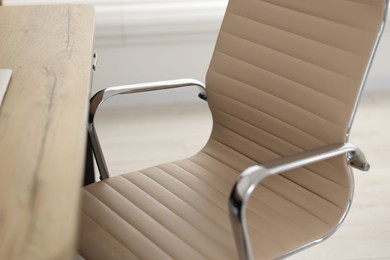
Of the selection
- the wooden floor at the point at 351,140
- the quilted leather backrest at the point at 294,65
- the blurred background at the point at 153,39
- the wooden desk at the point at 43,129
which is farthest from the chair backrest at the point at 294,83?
the blurred background at the point at 153,39

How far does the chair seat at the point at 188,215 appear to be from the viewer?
A: 4.18ft

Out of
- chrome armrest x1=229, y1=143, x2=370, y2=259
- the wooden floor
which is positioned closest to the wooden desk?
chrome armrest x1=229, y1=143, x2=370, y2=259

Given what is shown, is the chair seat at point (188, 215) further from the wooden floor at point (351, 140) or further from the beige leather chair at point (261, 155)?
the wooden floor at point (351, 140)

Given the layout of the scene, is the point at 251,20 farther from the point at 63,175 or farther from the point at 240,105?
the point at 63,175

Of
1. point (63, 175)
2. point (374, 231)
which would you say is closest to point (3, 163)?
point (63, 175)

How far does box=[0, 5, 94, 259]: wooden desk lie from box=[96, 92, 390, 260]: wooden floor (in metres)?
1.01

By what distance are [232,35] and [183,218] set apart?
19.6 inches

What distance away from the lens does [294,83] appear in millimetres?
1436

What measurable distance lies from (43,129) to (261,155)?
2.17ft

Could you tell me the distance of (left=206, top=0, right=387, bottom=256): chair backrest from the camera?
131cm

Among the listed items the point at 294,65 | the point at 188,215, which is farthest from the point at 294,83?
the point at 188,215

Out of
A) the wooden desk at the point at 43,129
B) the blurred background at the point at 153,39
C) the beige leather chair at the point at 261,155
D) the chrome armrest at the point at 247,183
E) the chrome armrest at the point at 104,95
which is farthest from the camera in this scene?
the blurred background at the point at 153,39

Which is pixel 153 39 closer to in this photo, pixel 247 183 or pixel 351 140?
pixel 351 140

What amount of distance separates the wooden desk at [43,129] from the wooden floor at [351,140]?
1.01 meters
